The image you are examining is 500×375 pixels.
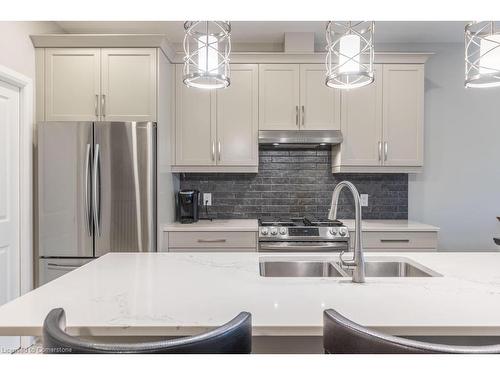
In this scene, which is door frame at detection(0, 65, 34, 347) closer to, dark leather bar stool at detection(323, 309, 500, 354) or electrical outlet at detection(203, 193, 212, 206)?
electrical outlet at detection(203, 193, 212, 206)

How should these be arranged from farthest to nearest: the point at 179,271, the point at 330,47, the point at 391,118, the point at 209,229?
the point at 391,118 → the point at 209,229 → the point at 179,271 → the point at 330,47

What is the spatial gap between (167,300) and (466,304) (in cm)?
94

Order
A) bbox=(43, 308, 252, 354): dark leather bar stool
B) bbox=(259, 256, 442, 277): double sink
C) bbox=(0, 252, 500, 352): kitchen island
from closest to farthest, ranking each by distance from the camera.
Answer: bbox=(43, 308, 252, 354): dark leather bar stool < bbox=(0, 252, 500, 352): kitchen island < bbox=(259, 256, 442, 277): double sink

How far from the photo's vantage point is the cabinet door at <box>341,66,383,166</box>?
3.16 meters

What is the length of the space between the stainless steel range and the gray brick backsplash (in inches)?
25.2

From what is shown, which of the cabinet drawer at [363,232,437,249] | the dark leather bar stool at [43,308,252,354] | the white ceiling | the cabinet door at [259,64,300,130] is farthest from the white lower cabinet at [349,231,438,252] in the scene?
the dark leather bar stool at [43,308,252,354]

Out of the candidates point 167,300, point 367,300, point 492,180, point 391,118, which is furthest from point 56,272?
point 492,180

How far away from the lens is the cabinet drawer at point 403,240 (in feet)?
9.44

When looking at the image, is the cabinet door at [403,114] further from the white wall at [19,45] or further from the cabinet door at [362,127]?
the white wall at [19,45]

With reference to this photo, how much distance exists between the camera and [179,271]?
1439 mm

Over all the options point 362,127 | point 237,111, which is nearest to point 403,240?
point 362,127

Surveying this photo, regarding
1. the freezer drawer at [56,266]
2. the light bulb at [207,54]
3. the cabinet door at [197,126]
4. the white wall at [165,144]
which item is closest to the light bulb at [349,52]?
the light bulb at [207,54]
